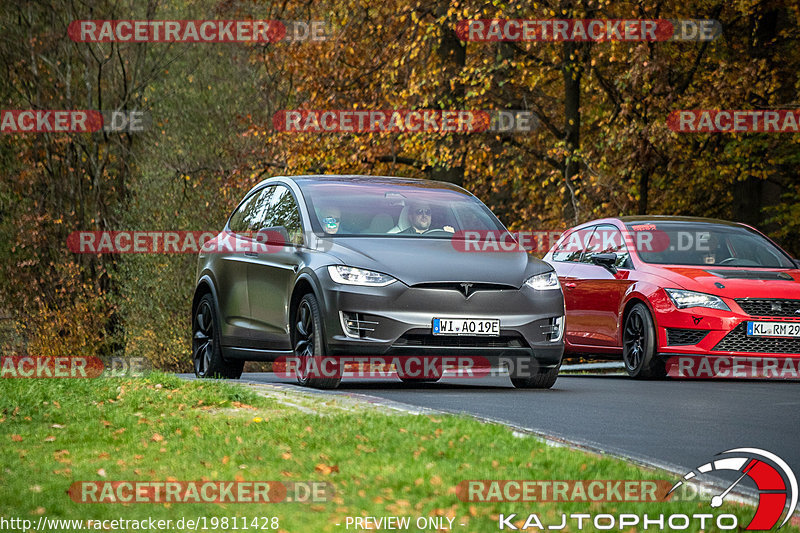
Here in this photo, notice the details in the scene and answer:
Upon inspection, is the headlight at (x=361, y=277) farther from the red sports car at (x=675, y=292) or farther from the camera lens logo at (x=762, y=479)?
the red sports car at (x=675, y=292)

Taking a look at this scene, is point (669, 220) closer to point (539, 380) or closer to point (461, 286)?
point (539, 380)

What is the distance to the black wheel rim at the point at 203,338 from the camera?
13.6 meters

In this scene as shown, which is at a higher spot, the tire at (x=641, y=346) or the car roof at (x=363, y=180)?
the car roof at (x=363, y=180)

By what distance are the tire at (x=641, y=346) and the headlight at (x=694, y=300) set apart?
0.35 m

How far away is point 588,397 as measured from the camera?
37.7 ft

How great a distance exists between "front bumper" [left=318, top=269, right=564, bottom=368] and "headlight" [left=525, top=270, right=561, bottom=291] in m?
0.12

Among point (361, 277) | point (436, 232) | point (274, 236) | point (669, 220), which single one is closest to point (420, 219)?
point (436, 232)

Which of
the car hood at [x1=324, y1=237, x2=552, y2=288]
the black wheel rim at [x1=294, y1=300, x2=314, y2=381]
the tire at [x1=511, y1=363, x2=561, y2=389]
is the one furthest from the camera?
the tire at [x1=511, y1=363, x2=561, y2=389]

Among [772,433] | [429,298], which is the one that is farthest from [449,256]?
[772,433]

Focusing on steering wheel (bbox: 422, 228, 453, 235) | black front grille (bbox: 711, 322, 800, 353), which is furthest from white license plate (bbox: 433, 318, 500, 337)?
black front grille (bbox: 711, 322, 800, 353)

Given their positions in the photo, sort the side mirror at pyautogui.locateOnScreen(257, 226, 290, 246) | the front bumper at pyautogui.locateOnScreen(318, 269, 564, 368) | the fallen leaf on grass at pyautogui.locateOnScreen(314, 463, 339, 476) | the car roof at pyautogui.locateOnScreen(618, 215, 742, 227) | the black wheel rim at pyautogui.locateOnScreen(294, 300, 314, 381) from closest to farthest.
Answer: the fallen leaf on grass at pyautogui.locateOnScreen(314, 463, 339, 476) < the front bumper at pyautogui.locateOnScreen(318, 269, 564, 368) < the black wheel rim at pyautogui.locateOnScreen(294, 300, 314, 381) < the side mirror at pyautogui.locateOnScreen(257, 226, 290, 246) < the car roof at pyautogui.locateOnScreen(618, 215, 742, 227)

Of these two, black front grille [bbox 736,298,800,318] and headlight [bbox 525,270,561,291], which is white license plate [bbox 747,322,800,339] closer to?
black front grille [bbox 736,298,800,318]

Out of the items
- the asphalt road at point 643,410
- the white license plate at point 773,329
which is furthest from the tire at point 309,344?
the white license plate at point 773,329

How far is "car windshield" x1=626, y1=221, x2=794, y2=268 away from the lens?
1491 cm
